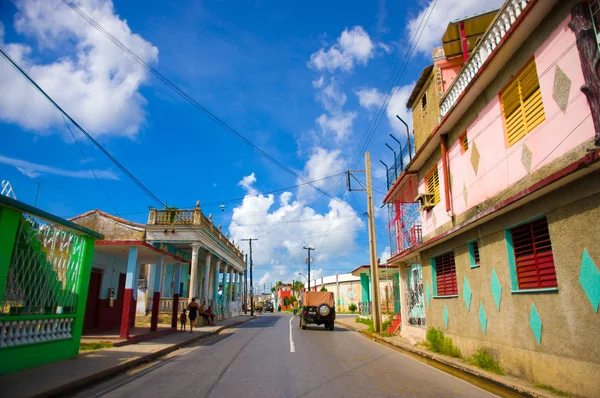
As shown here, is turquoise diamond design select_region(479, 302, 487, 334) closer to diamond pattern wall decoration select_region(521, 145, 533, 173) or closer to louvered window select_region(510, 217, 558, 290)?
louvered window select_region(510, 217, 558, 290)

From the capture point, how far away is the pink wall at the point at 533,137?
606cm

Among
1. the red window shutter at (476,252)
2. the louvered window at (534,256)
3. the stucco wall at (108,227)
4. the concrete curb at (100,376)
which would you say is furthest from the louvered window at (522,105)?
the stucco wall at (108,227)

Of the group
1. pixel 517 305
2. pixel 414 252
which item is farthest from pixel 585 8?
pixel 414 252

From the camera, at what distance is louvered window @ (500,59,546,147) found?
7.18 meters

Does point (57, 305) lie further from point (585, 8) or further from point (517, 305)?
point (585, 8)

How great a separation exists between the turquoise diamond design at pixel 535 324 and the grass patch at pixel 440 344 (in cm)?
368

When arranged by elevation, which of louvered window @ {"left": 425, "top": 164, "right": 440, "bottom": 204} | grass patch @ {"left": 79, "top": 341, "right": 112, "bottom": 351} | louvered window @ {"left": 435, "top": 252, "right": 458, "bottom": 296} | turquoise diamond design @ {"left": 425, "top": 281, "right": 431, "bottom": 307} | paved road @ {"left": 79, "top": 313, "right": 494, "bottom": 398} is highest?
louvered window @ {"left": 425, "top": 164, "right": 440, "bottom": 204}

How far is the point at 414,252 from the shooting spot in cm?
1438

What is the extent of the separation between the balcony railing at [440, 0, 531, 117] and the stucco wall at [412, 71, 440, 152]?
5.03ft

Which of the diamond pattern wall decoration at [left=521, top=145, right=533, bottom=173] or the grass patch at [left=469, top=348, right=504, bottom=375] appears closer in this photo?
the diamond pattern wall decoration at [left=521, top=145, right=533, bottom=173]

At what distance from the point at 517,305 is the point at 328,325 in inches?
→ 689

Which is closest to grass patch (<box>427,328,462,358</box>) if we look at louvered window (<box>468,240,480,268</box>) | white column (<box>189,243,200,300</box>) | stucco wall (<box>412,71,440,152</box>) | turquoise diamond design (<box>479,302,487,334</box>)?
turquoise diamond design (<box>479,302,487,334</box>)

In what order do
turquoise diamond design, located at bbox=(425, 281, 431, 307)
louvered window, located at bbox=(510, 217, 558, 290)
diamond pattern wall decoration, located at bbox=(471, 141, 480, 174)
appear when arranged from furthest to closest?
turquoise diamond design, located at bbox=(425, 281, 431, 307), diamond pattern wall decoration, located at bbox=(471, 141, 480, 174), louvered window, located at bbox=(510, 217, 558, 290)

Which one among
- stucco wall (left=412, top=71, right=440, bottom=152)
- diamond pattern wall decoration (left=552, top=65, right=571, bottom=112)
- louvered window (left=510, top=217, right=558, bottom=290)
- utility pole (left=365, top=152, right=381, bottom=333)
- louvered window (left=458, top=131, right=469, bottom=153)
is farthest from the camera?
utility pole (left=365, top=152, right=381, bottom=333)
